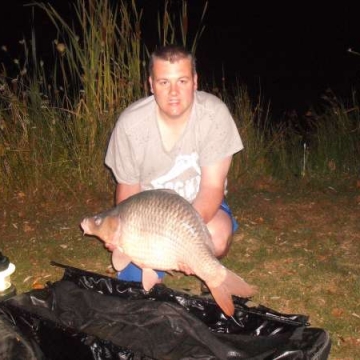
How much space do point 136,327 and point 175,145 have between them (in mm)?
881

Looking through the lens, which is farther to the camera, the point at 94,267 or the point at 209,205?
the point at 94,267

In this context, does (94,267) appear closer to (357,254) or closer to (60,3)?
(357,254)

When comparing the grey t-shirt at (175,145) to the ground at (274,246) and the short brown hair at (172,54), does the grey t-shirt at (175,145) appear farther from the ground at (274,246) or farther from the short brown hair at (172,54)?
the ground at (274,246)

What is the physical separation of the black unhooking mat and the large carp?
0.20 meters

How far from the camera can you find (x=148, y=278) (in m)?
2.20

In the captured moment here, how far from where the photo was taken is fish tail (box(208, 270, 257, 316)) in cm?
192

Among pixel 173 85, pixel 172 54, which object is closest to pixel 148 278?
pixel 173 85

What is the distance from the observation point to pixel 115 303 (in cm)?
229

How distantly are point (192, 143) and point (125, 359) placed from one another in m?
1.09

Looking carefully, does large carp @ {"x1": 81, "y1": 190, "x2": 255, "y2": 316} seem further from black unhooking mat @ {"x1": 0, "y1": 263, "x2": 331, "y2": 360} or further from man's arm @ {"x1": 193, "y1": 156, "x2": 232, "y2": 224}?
man's arm @ {"x1": 193, "y1": 156, "x2": 232, "y2": 224}

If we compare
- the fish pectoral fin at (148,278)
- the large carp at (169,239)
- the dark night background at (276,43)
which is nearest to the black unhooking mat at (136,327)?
the fish pectoral fin at (148,278)

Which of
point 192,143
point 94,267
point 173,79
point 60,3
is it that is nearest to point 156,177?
point 192,143

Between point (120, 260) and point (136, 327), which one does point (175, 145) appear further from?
point (136, 327)

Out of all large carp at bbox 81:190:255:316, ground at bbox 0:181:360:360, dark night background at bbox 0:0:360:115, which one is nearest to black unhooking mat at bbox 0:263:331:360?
large carp at bbox 81:190:255:316
